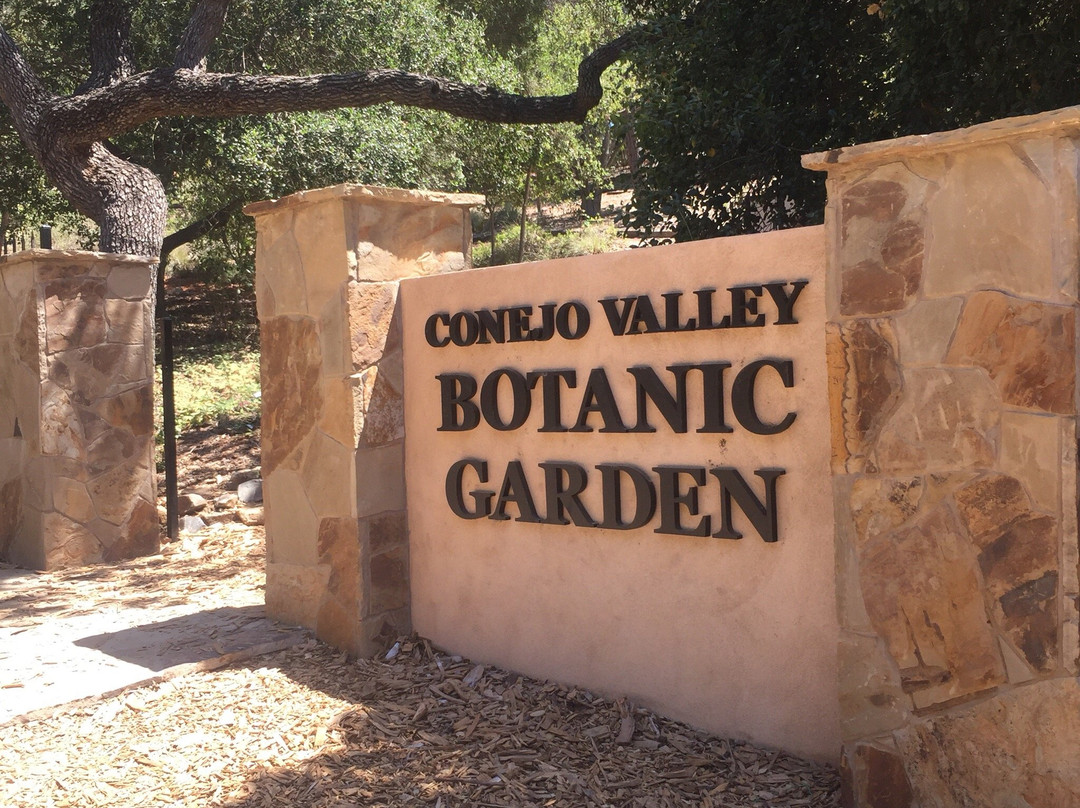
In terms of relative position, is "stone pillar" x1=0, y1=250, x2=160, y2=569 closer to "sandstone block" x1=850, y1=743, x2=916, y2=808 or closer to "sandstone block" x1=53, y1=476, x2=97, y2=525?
"sandstone block" x1=53, y1=476, x2=97, y2=525

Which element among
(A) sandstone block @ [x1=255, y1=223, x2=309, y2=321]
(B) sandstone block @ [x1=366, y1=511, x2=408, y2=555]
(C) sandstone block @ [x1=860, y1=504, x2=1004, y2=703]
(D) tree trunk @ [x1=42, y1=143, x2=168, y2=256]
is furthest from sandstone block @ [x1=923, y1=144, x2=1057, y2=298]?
(D) tree trunk @ [x1=42, y1=143, x2=168, y2=256]

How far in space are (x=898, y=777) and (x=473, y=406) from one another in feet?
7.56

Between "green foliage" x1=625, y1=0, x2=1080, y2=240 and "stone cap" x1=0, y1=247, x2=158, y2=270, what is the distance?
348 centimetres

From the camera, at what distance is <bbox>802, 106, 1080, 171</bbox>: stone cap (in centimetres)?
265

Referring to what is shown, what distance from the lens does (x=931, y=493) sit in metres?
2.95

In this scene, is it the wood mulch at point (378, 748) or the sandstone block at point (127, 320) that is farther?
the sandstone block at point (127, 320)

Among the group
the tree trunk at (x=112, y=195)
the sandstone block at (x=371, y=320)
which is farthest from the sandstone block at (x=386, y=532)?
the tree trunk at (x=112, y=195)

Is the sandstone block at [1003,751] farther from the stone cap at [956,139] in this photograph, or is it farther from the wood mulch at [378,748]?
the stone cap at [956,139]

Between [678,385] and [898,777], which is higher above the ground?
[678,385]

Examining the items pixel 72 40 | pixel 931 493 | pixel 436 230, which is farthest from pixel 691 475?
pixel 72 40

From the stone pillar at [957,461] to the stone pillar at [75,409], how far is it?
5.45 metres

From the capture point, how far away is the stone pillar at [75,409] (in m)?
6.82

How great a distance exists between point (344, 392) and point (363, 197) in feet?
2.94

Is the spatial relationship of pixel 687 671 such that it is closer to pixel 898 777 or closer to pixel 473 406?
pixel 898 777
